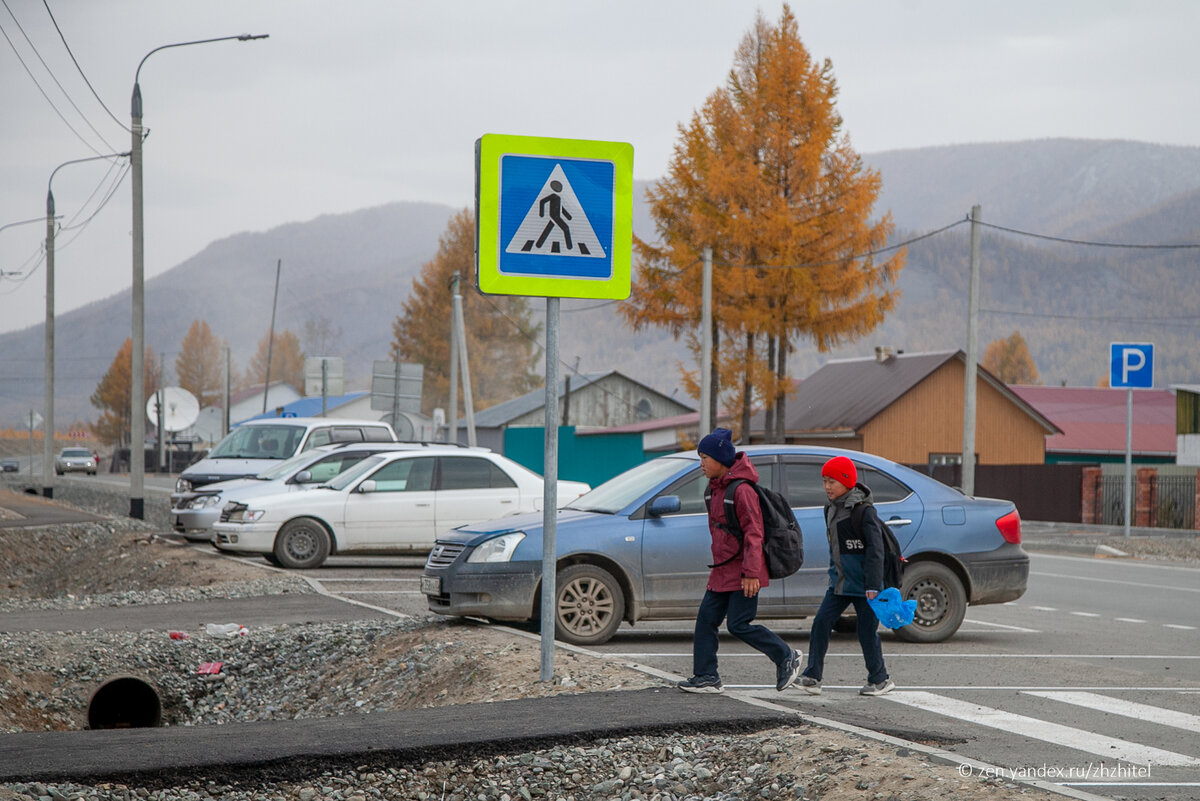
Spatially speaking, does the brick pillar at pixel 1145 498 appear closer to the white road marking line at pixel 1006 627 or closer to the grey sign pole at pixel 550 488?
the white road marking line at pixel 1006 627

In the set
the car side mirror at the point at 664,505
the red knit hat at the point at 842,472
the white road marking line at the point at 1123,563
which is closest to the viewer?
the red knit hat at the point at 842,472

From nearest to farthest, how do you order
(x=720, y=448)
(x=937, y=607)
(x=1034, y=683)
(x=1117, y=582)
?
(x=720, y=448), (x=1034, y=683), (x=937, y=607), (x=1117, y=582)

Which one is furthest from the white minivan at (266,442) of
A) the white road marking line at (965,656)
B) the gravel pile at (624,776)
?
the gravel pile at (624,776)

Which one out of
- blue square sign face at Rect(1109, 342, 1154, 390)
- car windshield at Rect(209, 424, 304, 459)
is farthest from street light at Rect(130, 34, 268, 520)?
blue square sign face at Rect(1109, 342, 1154, 390)

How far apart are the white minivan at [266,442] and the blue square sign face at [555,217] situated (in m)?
15.6

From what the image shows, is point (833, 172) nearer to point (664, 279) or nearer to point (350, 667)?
point (664, 279)

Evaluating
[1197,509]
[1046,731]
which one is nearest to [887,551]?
[1046,731]

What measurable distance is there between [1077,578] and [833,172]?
2222 centimetres

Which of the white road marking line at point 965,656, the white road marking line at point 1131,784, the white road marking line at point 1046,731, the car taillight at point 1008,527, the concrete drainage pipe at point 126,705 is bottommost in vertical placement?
the concrete drainage pipe at point 126,705

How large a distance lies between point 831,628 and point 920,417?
138ft

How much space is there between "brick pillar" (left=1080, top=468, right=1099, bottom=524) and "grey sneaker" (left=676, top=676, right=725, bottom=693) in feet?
108

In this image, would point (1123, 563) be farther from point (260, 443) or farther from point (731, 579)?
point (731, 579)

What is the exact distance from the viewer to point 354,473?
57.7ft

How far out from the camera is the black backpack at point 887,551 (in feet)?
26.7
